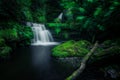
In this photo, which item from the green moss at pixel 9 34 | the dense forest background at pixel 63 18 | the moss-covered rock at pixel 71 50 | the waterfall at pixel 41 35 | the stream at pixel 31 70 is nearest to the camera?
the stream at pixel 31 70

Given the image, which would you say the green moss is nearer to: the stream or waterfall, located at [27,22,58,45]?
the stream

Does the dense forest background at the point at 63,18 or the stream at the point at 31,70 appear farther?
the dense forest background at the point at 63,18

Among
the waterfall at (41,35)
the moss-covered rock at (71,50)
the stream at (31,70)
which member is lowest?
the stream at (31,70)

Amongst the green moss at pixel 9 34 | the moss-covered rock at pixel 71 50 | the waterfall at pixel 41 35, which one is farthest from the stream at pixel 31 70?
the waterfall at pixel 41 35

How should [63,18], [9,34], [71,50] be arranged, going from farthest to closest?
[63,18]
[9,34]
[71,50]

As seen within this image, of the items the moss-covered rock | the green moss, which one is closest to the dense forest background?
the green moss

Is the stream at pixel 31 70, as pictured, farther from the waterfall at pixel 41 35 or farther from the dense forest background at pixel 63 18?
the waterfall at pixel 41 35

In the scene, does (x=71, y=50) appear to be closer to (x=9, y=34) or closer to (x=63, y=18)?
(x=9, y=34)

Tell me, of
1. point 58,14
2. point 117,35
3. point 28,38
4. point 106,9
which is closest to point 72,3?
point 106,9

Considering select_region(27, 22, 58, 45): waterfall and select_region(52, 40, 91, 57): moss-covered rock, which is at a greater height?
select_region(27, 22, 58, 45): waterfall

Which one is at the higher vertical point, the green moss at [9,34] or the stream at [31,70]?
the green moss at [9,34]

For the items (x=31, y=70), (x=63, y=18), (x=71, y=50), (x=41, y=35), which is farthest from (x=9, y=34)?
(x=63, y=18)

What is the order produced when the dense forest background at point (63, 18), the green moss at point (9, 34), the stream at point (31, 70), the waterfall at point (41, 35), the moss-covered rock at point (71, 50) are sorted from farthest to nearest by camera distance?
1. the waterfall at point (41, 35)
2. the green moss at point (9, 34)
3. the moss-covered rock at point (71, 50)
4. the dense forest background at point (63, 18)
5. the stream at point (31, 70)

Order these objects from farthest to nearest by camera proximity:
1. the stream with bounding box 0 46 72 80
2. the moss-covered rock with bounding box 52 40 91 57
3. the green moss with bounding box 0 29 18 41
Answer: the green moss with bounding box 0 29 18 41 < the moss-covered rock with bounding box 52 40 91 57 < the stream with bounding box 0 46 72 80
